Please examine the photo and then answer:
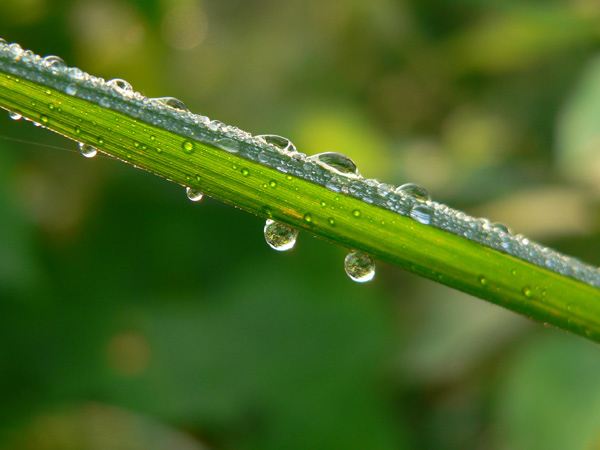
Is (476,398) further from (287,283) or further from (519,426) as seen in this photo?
(287,283)

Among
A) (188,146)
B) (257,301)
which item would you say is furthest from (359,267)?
(257,301)

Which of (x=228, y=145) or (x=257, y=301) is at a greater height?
(x=257, y=301)

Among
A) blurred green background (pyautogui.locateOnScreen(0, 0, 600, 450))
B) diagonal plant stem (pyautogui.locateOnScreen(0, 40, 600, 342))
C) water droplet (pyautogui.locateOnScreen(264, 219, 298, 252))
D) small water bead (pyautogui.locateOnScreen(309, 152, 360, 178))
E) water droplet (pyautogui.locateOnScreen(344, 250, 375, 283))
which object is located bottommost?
diagonal plant stem (pyautogui.locateOnScreen(0, 40, 600, 342))

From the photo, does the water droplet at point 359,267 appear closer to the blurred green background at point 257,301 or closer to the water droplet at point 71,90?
the water droplet at point 71,90

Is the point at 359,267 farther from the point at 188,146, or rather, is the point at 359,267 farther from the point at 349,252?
the point at 188,146

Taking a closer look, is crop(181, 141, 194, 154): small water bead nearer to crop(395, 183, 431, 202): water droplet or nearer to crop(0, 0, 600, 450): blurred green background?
crop(395, 183, 431, 202): water droplet

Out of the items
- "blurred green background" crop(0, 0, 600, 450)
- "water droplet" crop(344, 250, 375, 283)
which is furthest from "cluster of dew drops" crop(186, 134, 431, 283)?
"blurred green background" crop(0, 0, 600, 450)

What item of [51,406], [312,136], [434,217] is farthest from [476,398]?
[434,217]

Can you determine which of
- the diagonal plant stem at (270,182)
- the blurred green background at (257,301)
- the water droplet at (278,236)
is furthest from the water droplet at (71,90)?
the blurred green background at (257,301)
